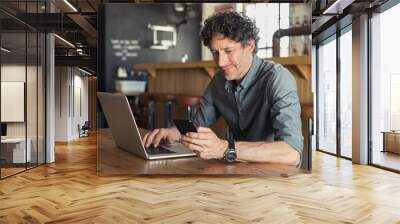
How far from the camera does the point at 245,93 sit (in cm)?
434

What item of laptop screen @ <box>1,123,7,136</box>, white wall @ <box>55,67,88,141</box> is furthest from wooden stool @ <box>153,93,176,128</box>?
white wall @ <box>55,67,88,141</box>

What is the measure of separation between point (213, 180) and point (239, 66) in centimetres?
165

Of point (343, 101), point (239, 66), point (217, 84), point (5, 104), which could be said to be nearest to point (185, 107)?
point (217, 84)

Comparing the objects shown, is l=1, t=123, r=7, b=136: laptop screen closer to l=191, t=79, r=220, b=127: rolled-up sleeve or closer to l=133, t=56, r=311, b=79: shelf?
l=133, t=56, r=311, b=79: shelf

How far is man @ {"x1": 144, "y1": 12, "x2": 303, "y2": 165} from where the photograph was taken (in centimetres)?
406

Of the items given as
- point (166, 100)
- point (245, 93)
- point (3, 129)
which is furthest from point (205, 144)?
point (3, 129)

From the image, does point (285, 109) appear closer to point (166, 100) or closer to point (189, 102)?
point (189, 102)

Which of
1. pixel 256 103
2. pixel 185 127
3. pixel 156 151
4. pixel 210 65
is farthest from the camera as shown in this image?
pixel 210 65

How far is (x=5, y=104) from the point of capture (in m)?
5.83

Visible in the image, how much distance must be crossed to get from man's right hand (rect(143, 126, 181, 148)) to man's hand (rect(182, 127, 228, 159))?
0.54 feet

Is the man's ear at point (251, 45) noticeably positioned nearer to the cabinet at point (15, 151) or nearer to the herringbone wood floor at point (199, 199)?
the herringbone wood floor at point (199, 199)

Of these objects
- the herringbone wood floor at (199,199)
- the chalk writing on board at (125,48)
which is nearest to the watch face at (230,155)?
the herringbone wood floor at (199,199)

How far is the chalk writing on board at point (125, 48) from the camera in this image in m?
5.16

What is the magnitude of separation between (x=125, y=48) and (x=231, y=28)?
1437 millimetres
